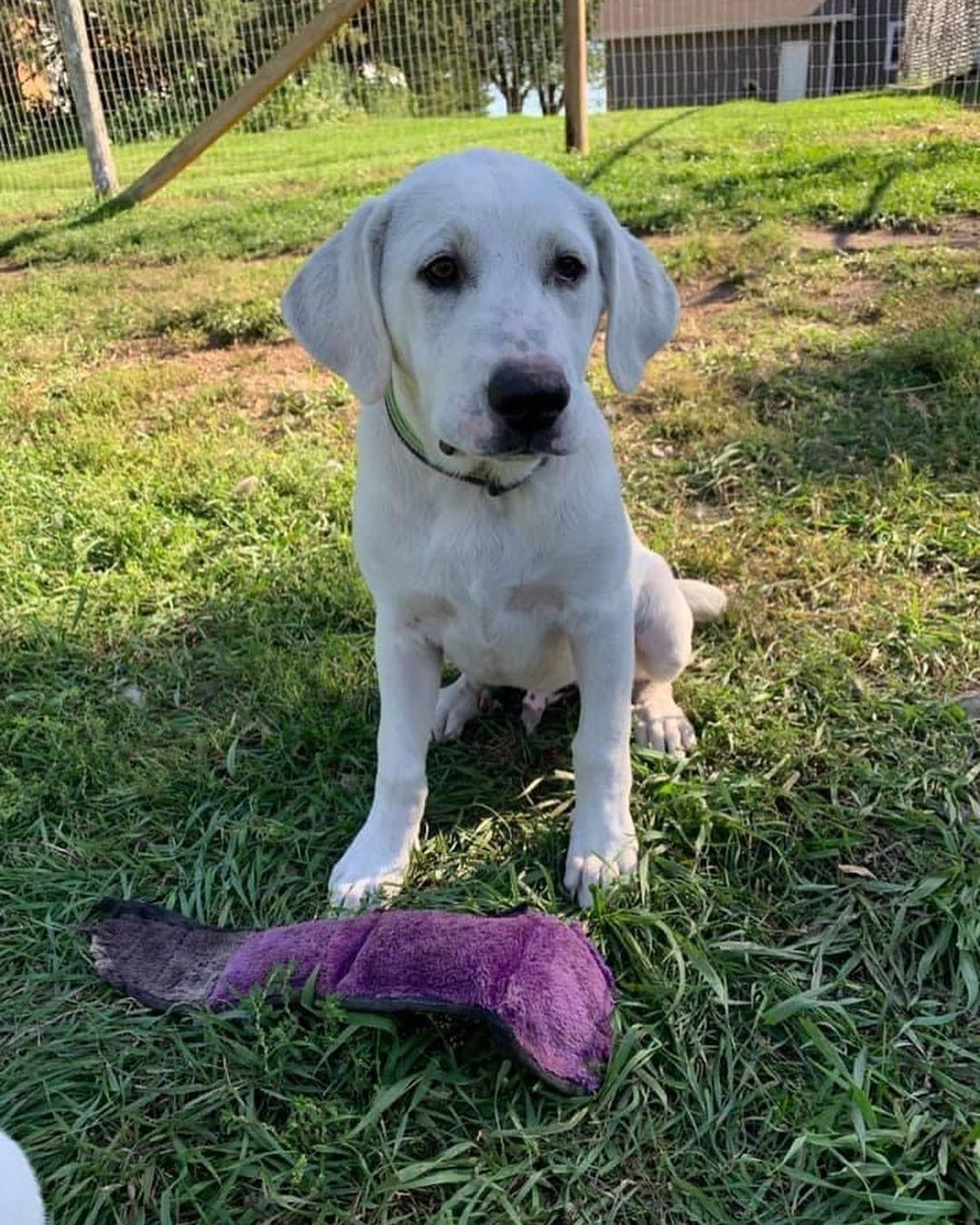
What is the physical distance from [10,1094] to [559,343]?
1724 mm

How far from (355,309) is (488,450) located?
477mm

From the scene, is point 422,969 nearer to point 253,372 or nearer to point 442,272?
point 442,272

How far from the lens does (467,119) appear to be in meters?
16.1

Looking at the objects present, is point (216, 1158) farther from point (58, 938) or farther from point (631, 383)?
point (631, 383)

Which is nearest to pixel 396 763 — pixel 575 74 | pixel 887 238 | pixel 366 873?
pixel 366 873

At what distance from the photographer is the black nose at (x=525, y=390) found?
1817 millimetres

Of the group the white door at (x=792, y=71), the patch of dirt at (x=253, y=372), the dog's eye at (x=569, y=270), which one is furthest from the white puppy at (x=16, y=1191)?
the white door at (x=792, y=71)

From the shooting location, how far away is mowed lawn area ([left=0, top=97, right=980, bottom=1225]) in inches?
68.6

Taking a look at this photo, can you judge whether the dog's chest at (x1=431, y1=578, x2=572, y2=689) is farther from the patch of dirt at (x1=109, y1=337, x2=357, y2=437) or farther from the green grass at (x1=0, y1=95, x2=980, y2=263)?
the green grass at (x1=0, y1=95, x2=980, y2=263)

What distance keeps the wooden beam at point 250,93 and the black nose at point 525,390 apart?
801 cm

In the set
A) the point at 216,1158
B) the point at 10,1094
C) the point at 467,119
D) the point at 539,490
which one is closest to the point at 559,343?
the point at 539,490

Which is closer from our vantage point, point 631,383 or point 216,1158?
point 216,1158

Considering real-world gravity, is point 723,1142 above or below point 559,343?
below

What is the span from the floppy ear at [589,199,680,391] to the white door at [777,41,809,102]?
88.1 ft
